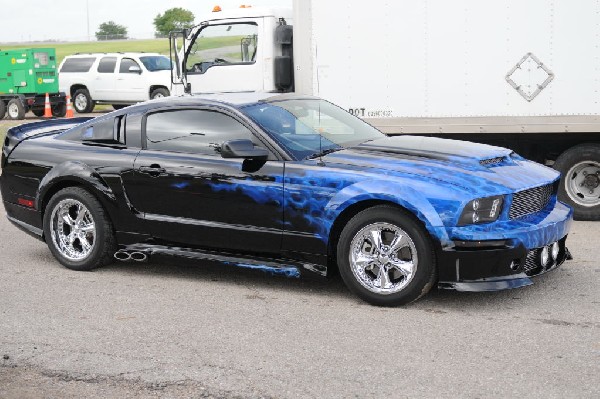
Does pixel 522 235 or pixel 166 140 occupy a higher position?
pixel 166 140

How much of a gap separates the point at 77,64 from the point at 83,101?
1.27m

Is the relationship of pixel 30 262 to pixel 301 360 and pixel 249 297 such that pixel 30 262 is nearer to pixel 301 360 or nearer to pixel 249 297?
pixel 249 297

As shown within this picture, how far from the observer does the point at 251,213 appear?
6582 millimetres

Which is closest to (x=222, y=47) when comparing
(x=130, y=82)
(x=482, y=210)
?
(x=482, y=210)

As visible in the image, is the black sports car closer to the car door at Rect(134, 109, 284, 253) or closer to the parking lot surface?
Answer: the car door at Rect(134, 109, 284, 253)

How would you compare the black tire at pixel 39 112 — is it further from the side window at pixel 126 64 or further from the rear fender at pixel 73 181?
the rear fender at pixel 73 181

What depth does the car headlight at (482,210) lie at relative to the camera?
232 inches

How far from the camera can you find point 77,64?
30.8m

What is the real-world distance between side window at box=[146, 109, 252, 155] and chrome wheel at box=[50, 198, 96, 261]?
0.84 metres

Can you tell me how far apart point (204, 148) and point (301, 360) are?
7.76 ft

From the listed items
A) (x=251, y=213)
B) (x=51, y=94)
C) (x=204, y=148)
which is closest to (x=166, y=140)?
(x=204, y=148)

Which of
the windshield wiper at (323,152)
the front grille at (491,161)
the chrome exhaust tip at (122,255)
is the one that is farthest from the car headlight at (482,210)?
the chrome exhaust tip at (122,255)

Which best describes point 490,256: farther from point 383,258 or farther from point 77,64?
point 77,64

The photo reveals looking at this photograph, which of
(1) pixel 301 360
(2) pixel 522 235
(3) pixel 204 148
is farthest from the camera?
(3) pixel 204 148
